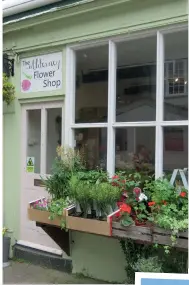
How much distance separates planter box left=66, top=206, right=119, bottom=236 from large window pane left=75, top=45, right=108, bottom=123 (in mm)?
1352

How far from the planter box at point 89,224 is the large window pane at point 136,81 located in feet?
4.41

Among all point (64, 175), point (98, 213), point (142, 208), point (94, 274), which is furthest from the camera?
point (94, 274)

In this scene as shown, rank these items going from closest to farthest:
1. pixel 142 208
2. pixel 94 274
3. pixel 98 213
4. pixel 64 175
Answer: pixel 142 208 → pixel 98 213 → pixel 64 175 → pixel 94 274

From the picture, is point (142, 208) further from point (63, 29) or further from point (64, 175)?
point (63, 29)

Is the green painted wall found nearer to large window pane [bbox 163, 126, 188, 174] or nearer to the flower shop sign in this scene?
the flower shop sign

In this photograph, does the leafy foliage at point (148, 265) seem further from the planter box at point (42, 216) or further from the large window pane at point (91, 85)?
the large window pane at point (91, 85)

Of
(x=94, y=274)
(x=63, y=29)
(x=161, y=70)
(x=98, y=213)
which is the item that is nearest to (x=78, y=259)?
(x=94, y=274)

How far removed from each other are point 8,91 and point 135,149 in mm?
2084

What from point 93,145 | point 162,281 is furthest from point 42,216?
point 162,281

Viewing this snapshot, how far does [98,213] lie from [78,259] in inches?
46.7

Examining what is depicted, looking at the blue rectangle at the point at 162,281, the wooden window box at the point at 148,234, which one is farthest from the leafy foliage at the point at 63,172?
the blue rectangle at the point at 162,281

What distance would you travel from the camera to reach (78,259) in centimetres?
484

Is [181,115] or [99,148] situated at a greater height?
[181,115]

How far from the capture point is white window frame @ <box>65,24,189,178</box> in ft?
13.5
